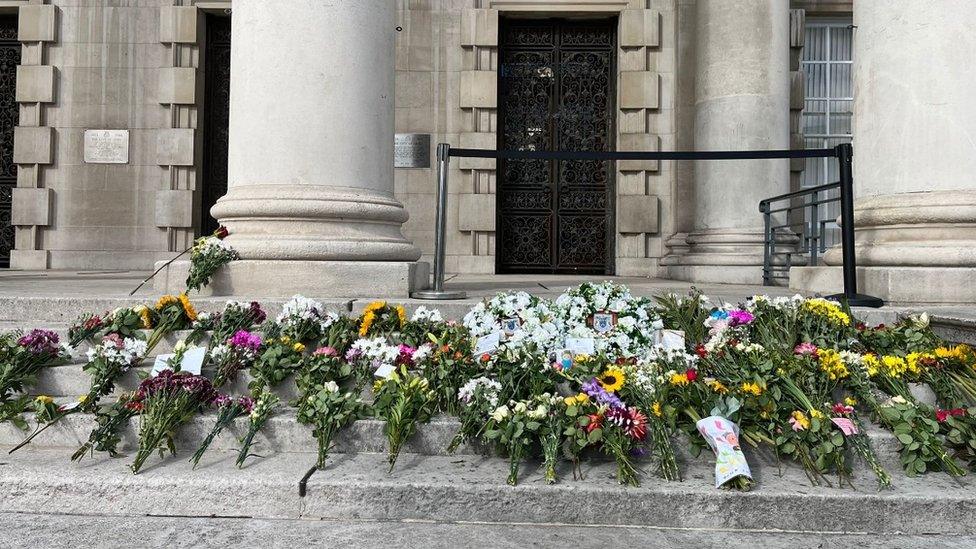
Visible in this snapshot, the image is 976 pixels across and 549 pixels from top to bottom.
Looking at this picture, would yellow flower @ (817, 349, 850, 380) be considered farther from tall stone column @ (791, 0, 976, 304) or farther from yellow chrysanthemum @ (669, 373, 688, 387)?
tall stone column @ (791, 0, 976, 304)

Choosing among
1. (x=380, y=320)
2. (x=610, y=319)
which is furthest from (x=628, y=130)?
(x=380, y=320)

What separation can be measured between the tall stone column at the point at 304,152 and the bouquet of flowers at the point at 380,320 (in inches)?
37.4

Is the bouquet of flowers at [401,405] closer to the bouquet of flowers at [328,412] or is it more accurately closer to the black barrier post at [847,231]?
the bouquet of flowers at [328,412]

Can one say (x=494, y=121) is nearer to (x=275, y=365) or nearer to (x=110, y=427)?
(x=275, y=365)

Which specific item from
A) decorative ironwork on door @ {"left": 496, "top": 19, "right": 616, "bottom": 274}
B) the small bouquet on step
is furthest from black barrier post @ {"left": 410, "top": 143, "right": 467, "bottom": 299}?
decorative ironwork on door @ {"left": 496, "top": 19, "right": 616, "bottom": 274}

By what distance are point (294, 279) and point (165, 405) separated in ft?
6.48

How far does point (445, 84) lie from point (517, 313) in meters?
7.95

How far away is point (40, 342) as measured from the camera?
3.83m

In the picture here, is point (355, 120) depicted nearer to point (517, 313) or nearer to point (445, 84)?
point (517, 313)

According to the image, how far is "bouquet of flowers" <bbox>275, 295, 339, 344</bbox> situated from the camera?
411 centimetres

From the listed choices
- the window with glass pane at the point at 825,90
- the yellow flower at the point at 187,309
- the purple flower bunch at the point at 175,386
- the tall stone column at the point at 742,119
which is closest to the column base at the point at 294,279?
the yellow flower at the point at 187,309

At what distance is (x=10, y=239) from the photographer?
12195 millimetres

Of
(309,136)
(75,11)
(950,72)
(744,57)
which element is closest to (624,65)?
(744,57)

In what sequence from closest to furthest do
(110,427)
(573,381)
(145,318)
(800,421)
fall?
(800,421)
(110,427)
(573,381)
(145,318)
